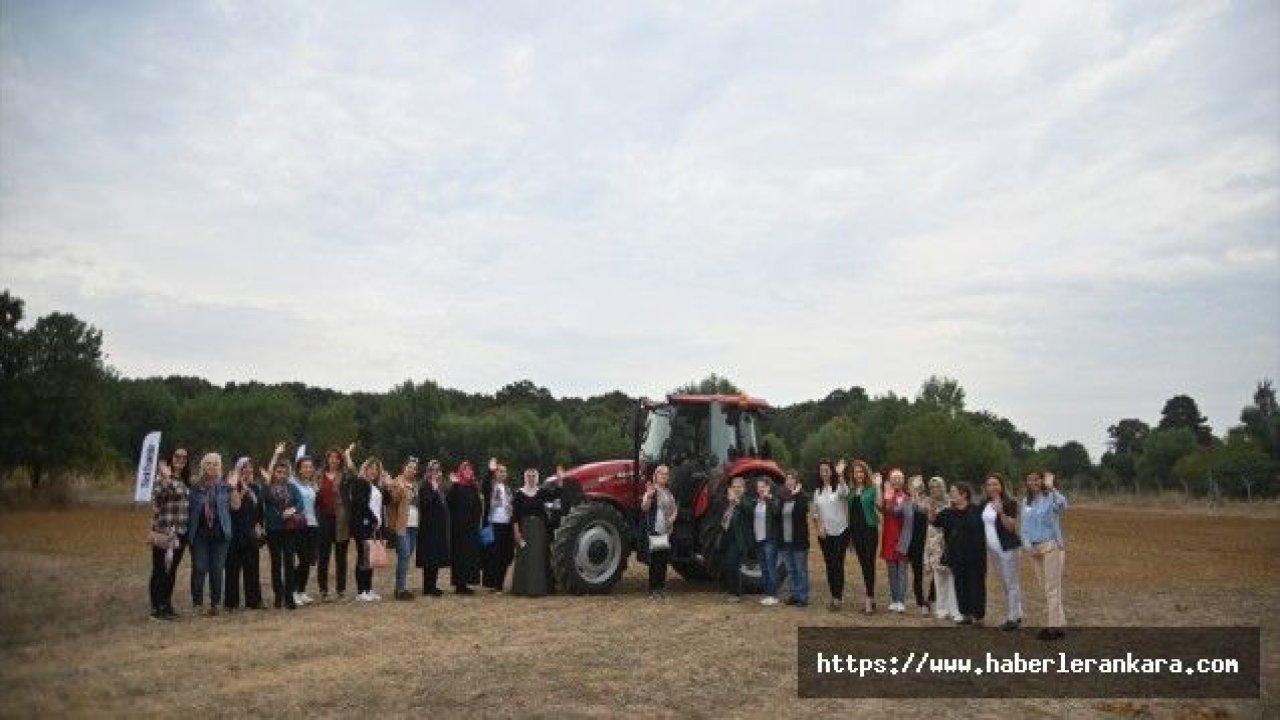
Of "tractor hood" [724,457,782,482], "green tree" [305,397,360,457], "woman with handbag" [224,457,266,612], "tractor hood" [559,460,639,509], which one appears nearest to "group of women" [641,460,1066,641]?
"tractor hood" [724,457,782,482]

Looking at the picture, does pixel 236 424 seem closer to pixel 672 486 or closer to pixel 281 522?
pixel 281 522

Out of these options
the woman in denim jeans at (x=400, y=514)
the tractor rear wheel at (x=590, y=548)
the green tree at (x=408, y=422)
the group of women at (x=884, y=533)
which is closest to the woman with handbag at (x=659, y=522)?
the group of women at (x=884, y=533)

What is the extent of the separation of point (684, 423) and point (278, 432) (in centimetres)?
5236

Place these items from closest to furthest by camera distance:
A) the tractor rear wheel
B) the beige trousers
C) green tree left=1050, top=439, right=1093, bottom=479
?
the beige trousers
the tractor rear wheel
green tree left=1050, top=439, right=1093, bottom=479

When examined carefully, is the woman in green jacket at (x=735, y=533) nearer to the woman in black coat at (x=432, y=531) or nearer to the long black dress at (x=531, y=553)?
the long black dress at (x=531, y=553)

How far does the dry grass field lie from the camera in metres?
3.34

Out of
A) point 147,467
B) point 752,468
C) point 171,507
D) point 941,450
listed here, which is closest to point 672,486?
point 752,468

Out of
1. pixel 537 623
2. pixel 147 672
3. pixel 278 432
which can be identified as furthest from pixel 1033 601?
pixel 278 432

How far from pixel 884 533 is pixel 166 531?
8104 mm

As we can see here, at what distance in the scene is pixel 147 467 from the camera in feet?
40.6

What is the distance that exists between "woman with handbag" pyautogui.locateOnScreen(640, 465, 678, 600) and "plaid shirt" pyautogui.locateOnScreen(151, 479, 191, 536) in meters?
5.27

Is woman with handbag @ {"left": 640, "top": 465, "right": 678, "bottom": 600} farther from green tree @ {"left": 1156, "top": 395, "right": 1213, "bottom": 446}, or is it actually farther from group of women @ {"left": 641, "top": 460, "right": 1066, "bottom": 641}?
green tree @ {"left": 1156, "top": 395, "right": 1213, "bottom": 446}

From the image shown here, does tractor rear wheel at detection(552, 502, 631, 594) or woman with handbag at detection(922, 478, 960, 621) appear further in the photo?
tractor rear wheel at detection(552, 502, 631, 594)

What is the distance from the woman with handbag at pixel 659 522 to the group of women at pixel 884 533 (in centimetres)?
2
